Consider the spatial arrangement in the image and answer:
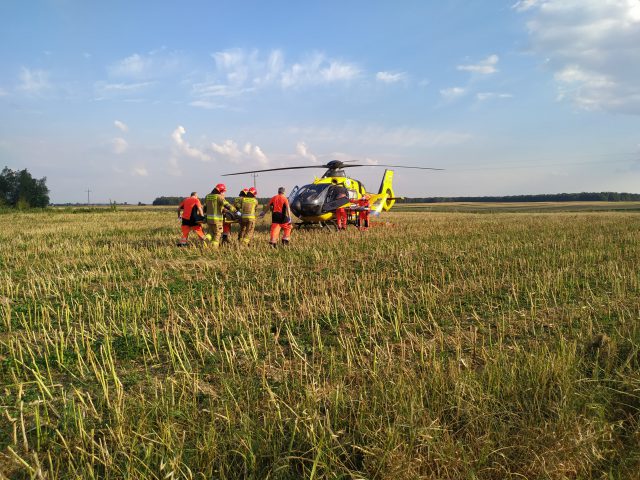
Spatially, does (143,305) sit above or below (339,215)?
below

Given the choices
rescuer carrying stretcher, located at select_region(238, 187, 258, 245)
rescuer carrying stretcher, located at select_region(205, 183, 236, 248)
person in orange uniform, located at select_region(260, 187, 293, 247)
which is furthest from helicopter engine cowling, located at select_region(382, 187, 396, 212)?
rescuer carrying stretcher, located at select_region(205, 183, 236, 248)

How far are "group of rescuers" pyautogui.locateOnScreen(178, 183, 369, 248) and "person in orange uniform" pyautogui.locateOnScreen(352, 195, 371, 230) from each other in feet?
19.8

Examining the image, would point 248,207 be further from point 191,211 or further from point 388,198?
point 388,198

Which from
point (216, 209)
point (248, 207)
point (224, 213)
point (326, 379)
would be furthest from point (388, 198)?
point (326, 379)

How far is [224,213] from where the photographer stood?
38.2 feet

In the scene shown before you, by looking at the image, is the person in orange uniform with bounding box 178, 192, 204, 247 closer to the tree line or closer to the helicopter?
the helicopter

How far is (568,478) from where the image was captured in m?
2.12

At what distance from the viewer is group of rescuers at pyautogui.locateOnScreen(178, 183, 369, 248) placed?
11.2m

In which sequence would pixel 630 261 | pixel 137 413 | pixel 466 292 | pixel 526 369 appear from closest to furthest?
pixel 137 413 < pixel 526 369 < pixel 466 292 < pixel 630 261

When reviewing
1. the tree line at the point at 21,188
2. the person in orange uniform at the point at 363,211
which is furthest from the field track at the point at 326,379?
the tree line at the point at 21,188

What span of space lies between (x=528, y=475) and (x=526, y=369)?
48.1 inches

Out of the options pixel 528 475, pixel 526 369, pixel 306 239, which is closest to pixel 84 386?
pixel 528 475

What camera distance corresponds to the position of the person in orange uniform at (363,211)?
1715 centimetres

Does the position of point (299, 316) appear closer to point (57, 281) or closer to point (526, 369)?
point (526, 369)
